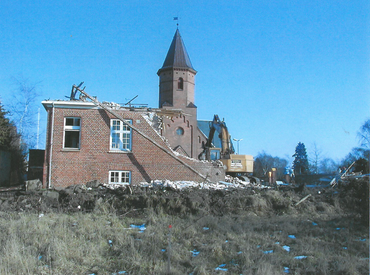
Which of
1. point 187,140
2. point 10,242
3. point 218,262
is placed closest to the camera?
point 218,262

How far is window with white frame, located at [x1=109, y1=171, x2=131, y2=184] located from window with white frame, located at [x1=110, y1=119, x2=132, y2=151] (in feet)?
4.72

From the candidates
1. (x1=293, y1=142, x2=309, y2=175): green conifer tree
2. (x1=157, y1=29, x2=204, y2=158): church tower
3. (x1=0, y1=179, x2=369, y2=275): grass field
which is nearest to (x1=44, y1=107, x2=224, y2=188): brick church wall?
(x1=0, y1=179, x2=369, y2=275): grass field

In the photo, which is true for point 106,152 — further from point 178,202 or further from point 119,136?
point 178,202

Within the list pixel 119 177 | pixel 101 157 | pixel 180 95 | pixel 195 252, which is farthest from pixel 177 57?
pixel 195 252

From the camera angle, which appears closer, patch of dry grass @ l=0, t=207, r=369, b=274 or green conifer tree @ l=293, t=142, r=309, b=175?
patch of dry grass @ l=0, t=207, r=369, b=274

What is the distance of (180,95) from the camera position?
51188 mm

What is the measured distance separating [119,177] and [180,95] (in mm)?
32204

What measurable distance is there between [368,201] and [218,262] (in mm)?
5748

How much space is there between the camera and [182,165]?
816 inches

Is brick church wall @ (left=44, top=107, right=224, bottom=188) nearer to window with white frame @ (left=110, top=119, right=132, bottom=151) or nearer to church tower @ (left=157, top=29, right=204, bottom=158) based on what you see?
window with white frame @ (left=110, top=119, right=132, bottom=151)

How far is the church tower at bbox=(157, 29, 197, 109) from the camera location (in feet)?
168

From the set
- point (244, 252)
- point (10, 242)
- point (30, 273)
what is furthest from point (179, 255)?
point (10, 242)

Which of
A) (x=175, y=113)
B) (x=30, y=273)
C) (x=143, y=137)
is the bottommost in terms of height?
(x=30, y=273)

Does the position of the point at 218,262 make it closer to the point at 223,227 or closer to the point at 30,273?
the point at 223,227
